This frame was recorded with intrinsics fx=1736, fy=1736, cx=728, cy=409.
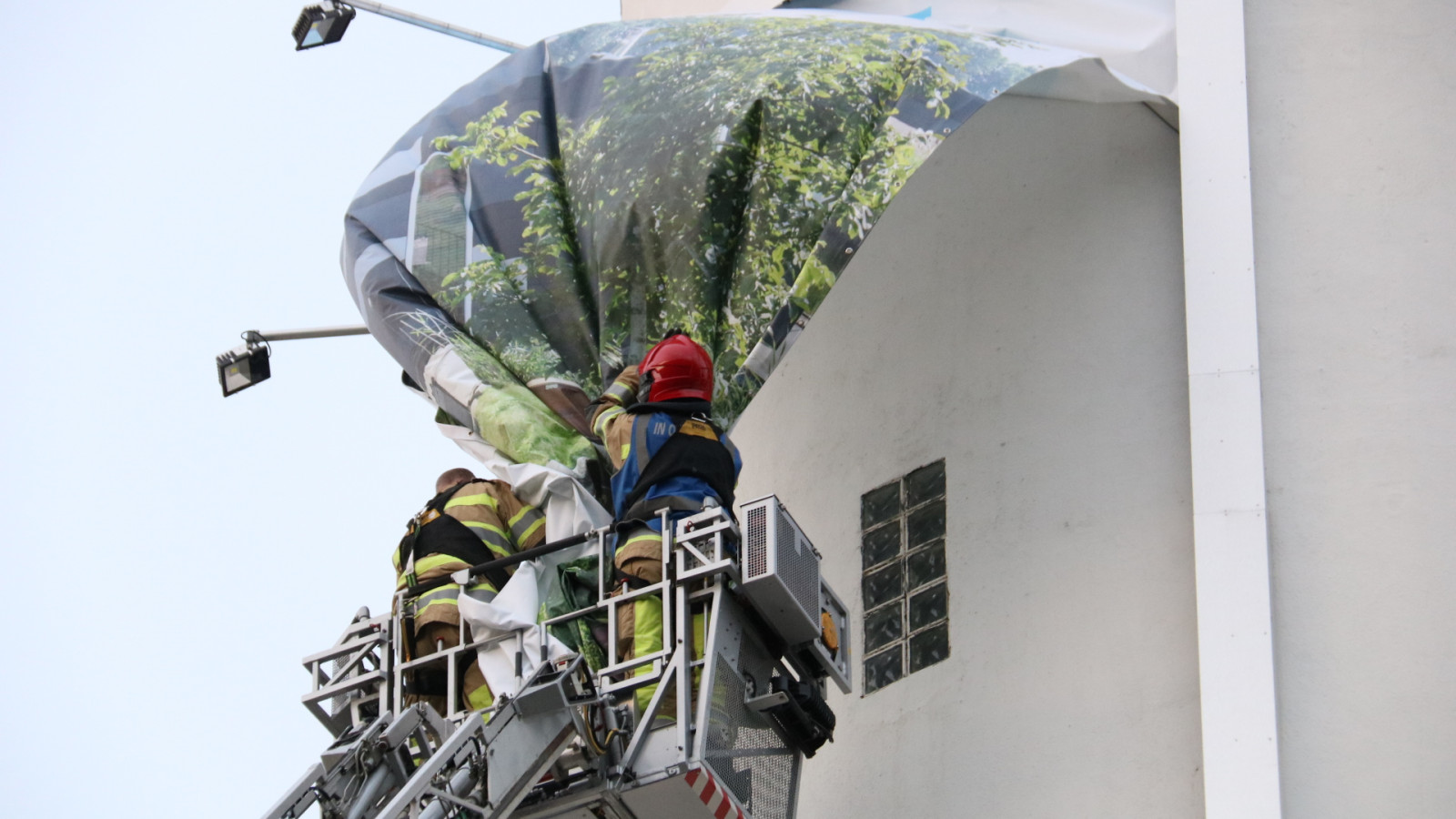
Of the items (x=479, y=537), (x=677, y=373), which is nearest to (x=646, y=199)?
(x=677, y=373)

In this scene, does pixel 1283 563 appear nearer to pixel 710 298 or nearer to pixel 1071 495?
pixel 1071 495

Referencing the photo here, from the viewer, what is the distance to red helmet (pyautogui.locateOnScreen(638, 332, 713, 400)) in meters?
9.02

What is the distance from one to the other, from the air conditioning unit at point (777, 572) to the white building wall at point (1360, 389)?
101 inches

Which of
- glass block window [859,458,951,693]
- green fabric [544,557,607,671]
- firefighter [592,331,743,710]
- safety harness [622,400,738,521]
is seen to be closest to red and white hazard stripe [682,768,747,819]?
firefighter [592,331,743,710]

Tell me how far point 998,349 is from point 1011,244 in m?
0.72

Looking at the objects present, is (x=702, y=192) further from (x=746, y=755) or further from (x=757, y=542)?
(x=746, y=755)

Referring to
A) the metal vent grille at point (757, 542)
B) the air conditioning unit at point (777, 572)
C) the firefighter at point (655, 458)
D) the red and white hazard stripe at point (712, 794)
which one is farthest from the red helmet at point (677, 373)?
the red and white hazard stripe at point (712, 794)

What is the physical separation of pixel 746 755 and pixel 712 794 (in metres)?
0.49

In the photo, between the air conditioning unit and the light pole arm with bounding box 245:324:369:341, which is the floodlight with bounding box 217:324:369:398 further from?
the air conditioning unit

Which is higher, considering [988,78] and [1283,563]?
[988,78]

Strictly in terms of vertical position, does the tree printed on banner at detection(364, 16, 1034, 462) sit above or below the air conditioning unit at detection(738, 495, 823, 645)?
above

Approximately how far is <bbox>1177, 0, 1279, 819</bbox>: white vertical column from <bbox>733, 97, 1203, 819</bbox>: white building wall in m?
0.46

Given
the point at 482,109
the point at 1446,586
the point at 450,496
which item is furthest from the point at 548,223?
the point at 1446,586

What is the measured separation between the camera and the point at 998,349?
11.1m
